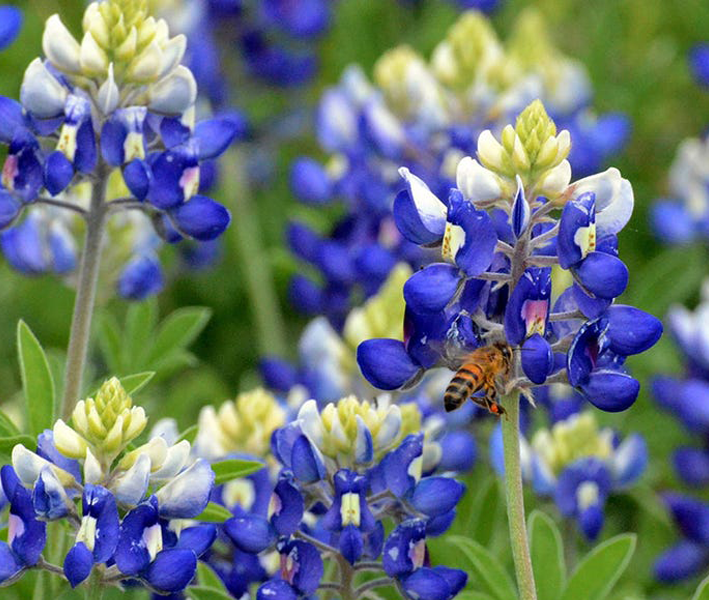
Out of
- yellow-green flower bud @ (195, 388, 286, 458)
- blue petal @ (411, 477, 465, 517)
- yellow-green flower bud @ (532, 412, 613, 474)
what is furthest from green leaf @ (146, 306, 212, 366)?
blue petal @ (411, 477, 465, 517)

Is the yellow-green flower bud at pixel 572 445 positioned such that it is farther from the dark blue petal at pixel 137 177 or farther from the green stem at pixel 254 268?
the green stem at pixel 254 268

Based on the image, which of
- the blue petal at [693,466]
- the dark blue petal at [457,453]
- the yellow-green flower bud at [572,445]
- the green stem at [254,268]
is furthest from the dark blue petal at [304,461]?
the green stem at [254,268]

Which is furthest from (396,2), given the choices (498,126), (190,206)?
(190,206)

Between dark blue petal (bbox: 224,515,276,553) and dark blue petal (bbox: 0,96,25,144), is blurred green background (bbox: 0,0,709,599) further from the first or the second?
dark blue petal (bbox: 224,515,276,553)

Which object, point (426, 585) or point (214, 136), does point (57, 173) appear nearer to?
point (214, 136)

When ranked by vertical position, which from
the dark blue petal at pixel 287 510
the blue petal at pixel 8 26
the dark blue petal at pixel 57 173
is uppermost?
the blue petal at pixel 8 26

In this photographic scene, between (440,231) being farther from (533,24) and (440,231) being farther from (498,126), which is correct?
(533,24)

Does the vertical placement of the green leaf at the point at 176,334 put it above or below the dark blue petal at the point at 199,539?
above

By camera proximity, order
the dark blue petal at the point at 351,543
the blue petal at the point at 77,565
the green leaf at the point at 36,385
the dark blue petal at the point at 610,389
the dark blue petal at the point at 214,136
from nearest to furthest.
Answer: the blue petal at the point at 77,565 < the dark blue petal at the point at 610,389 < the dark blue petal at the point at 351,543 < the green leaf at the point at 36,385 < the dark blue petal at the point at 214,136
